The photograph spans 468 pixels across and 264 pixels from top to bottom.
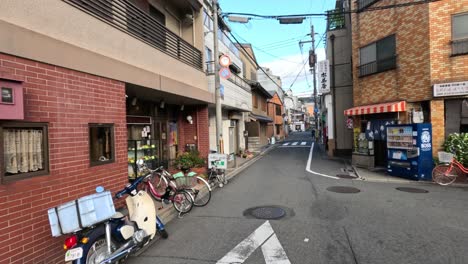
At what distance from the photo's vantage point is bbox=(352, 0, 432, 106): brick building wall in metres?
10.7

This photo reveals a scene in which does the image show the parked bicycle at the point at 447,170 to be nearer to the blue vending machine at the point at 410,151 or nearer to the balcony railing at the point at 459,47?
the blue vending machine at the point at 410,151

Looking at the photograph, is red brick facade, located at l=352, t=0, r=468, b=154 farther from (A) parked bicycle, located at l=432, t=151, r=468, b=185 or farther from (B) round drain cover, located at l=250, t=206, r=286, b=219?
(B) round drain cover, located at l=250, t=206, r=286, b=219

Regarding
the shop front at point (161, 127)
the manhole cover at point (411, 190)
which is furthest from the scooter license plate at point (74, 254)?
the manhole cover at point (411, 190)

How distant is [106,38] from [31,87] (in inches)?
88.2

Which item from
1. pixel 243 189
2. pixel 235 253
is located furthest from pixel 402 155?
pixel 235 253

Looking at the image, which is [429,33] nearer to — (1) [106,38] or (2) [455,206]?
(2) [455,206]

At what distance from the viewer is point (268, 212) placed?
6.56 m

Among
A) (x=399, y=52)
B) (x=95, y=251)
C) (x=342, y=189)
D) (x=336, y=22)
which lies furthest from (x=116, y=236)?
(x=336, y=22)

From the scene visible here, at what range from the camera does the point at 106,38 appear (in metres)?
5.55

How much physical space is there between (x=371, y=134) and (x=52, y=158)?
1338cm

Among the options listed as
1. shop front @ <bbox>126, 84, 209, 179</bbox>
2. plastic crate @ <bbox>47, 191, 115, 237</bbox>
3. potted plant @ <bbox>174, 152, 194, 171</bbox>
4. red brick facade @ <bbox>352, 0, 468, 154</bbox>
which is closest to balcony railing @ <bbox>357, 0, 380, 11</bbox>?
red brick facade @ <bbox>352, 0, 468, 154</bbox>

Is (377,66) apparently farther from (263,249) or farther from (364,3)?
(263,249)

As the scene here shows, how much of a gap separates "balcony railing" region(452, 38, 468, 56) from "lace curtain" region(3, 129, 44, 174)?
13.2m

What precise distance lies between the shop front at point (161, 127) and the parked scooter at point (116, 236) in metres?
3.29
